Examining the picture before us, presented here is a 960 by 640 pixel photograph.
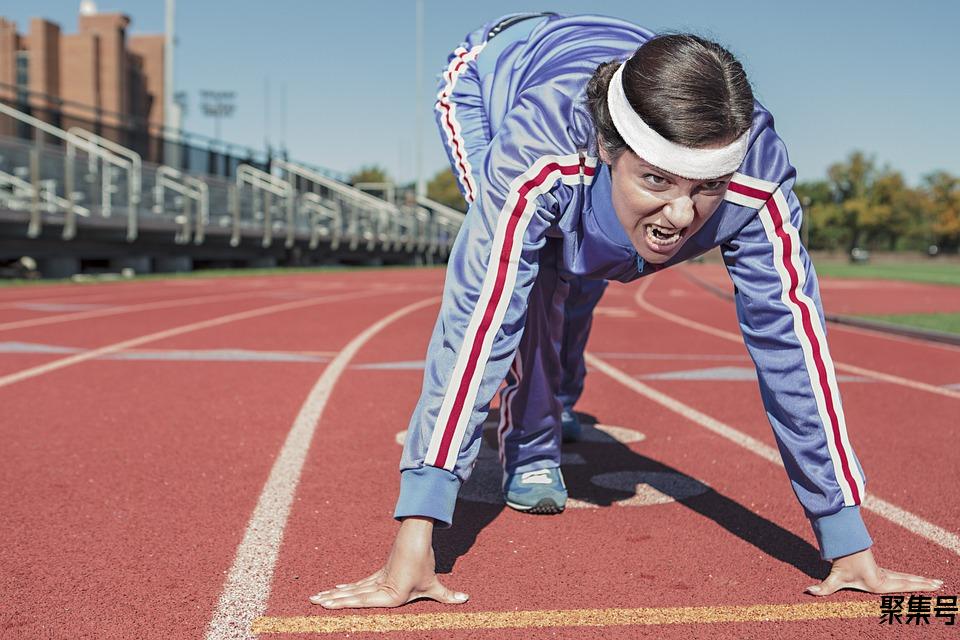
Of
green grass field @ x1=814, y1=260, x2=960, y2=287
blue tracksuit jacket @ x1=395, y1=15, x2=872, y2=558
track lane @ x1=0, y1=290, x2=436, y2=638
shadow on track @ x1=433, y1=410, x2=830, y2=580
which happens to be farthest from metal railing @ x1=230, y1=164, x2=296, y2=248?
blue tracksuit jacket @ x1=395, y1=15, x2=872, y2=558

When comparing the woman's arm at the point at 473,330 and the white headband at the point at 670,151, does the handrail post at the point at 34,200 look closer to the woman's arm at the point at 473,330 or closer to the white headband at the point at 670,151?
the woman's arm at the point at 473,330

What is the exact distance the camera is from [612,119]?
2.39 metres

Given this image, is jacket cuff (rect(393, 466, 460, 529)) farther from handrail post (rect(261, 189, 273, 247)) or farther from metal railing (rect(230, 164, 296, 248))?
handrail post (rect(261, 189, 273, 247))

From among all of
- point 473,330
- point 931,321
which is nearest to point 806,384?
point 473,330

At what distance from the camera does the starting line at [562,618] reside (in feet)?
7.98

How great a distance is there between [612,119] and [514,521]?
1630 mm

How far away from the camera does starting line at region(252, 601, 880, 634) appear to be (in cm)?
243

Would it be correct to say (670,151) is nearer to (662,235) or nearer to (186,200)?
(662,235)

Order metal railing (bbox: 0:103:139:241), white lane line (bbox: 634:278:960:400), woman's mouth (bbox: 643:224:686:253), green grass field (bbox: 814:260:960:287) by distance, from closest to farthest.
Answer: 1. woman's mouth (bbox: 643:224:686:253)
2. white lane line (bbox: 634:278:960:400)
3. metal railing (bbox: 0:103:139:241)
4. green grass field (bbox: 814:260:960:287)

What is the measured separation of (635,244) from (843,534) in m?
1.00

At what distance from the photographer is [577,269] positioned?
2914 mm

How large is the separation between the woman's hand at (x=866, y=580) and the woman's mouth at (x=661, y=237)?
101cm

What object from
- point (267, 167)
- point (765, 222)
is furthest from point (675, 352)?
point (267, 167)

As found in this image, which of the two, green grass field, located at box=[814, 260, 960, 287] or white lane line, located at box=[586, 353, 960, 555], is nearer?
white lane line, located at box=[586, 353, 960, 555]
